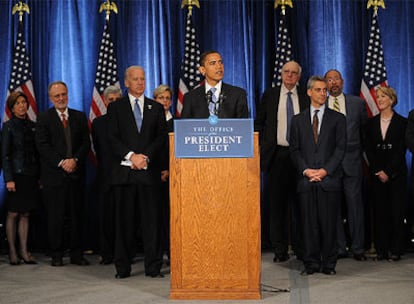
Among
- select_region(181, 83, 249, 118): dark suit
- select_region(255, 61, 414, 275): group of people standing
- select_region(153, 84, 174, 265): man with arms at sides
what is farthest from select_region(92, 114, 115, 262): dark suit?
select_region(181, 83, 249, 118): dark suit

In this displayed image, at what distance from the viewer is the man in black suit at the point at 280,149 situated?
21.6 ft

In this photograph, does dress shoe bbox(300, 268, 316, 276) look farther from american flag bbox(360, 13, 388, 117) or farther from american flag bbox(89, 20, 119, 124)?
american flag bbox(89, 20, 119, 124)

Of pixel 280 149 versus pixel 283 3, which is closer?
pixel 280 149

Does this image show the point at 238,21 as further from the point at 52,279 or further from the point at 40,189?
the point at 52,279

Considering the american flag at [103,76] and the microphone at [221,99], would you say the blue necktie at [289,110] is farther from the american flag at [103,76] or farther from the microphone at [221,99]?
the american flag at [103,76]

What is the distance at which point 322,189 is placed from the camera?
19.3ft

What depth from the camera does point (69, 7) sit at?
26.9 feet

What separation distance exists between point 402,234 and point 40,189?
3.63 metres

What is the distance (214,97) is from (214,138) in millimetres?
601

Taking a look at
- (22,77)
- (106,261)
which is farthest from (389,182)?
(22,77)

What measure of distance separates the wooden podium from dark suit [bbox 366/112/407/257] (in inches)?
96.1

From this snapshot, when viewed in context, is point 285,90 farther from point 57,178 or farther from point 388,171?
point 57,178

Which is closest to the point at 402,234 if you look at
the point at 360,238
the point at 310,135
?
the point at 360,238

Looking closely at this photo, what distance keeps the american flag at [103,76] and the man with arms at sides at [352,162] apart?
7.87ft
